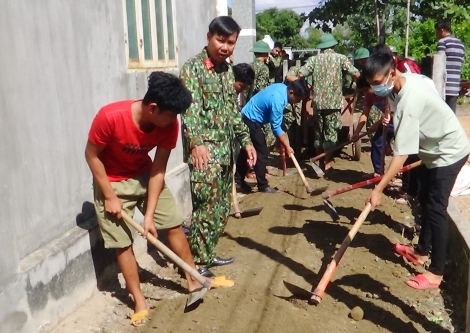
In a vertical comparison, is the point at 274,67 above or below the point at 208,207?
above

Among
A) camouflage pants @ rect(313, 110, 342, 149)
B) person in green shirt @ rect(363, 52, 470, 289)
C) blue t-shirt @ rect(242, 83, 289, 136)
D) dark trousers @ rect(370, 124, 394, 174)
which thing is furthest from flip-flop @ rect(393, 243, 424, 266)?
camouflage pants @ rect(313, 110, 342, 149)

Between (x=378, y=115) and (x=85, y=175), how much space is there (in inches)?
198

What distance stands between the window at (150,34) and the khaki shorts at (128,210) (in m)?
1.48

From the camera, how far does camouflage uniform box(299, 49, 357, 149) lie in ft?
25.0

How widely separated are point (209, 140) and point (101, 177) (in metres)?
0.94

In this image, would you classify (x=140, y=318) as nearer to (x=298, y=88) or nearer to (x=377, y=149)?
(x=298, y=88)

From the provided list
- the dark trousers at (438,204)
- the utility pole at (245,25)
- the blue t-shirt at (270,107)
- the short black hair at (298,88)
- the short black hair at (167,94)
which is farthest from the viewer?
the utility pole at (245,25)

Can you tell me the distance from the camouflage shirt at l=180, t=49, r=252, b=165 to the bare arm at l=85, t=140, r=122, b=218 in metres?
0.67

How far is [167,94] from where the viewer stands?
3115 millimetres

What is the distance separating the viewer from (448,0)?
11531mm

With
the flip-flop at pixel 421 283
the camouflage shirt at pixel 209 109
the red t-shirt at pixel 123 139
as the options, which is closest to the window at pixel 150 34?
the camouflage shirt at pixel 209 109

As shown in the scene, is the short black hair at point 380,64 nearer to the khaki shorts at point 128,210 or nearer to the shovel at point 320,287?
the shovel at point 320,287

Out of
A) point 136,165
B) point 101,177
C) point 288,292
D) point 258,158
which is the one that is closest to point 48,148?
point 101,177

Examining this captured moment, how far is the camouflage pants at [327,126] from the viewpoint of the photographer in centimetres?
778
